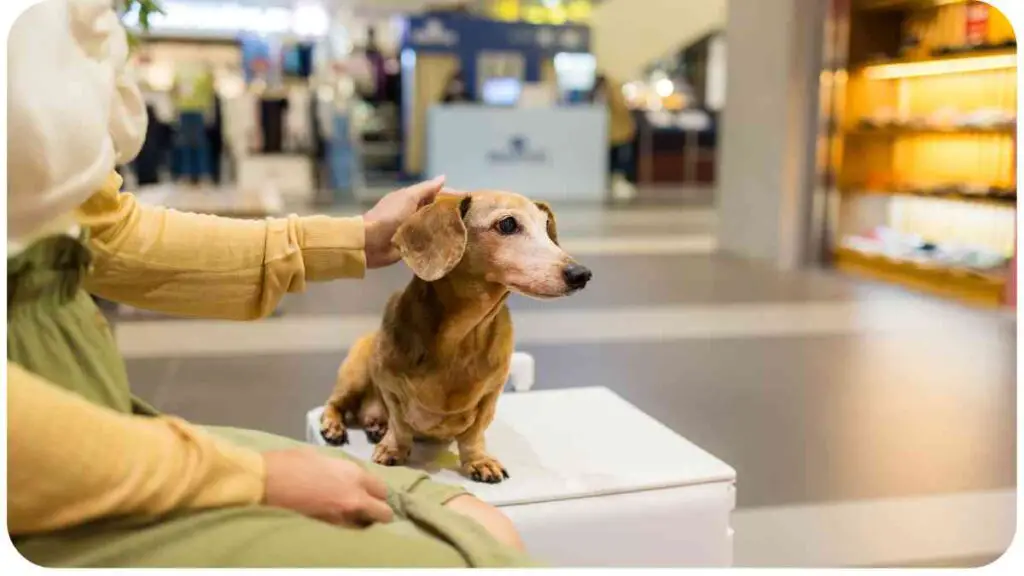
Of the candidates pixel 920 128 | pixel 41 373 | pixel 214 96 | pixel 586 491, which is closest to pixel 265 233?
pixel 41 373

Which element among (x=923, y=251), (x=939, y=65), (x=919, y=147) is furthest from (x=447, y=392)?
(x=919, y=147)

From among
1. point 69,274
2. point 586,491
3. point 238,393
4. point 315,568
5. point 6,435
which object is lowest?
point 238,393

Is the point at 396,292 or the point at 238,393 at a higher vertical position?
the point at 396,292

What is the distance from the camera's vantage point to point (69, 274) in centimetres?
90

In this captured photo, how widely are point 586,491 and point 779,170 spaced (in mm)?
4771

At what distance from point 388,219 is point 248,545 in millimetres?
562

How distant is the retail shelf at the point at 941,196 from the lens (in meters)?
4.82

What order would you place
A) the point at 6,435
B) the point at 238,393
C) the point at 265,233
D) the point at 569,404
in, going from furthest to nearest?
the point at 238,393 → the point at 569,404 → the point at 265,233 → the point at 6,435

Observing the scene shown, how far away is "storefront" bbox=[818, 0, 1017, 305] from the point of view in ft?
16.0

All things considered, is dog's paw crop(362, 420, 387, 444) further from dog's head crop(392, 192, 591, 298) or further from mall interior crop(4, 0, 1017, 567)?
dog's head crop(392, 192, 591, 298)

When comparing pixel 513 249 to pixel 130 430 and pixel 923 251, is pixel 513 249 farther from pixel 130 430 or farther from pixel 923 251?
pixel 923 251

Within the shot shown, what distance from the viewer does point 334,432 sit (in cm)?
154

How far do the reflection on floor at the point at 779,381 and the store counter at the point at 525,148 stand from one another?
198 inches

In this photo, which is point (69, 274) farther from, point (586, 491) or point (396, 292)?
point (586, 491)
